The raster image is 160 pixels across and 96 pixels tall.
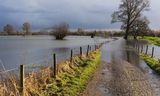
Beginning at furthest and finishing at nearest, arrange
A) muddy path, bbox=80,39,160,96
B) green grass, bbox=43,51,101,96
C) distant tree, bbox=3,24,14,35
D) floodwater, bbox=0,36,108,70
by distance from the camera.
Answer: distant tree, bbox=3,24,14,35 → floodwater, bbox=0,36,108,70 → muddy path, bbox=80,39,160,96 → green grass, bbox=43,51,101,96

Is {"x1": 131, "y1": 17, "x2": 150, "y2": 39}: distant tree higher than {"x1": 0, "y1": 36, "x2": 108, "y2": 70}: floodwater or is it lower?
higher

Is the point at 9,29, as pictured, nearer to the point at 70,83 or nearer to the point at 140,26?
the point at 140,26

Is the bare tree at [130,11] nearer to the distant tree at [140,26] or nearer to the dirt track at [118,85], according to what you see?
the distant tree at [140,26]

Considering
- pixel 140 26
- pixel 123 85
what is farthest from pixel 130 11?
pixel 123 85

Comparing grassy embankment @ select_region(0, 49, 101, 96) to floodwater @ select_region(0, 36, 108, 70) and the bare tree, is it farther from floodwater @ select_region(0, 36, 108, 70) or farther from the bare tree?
the bare tree

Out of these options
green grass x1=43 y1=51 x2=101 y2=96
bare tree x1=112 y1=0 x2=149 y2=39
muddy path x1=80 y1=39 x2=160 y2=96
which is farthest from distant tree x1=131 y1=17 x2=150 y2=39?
green grass x1=43 y1=51 x2=101 y2=96

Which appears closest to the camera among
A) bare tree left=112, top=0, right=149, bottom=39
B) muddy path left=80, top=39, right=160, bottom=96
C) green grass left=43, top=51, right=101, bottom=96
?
green grass left=43, top=51, right=101, bottom=96

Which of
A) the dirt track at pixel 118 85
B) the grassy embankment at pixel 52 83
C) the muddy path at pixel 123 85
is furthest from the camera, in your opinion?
the muddy path at pixel 123 85

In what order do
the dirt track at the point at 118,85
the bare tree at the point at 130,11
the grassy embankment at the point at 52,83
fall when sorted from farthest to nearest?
the bare tree at the point at 130,11
the dirt track at the point at 118,85
the grassy embankment at the point at 52,83

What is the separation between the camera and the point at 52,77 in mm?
16953

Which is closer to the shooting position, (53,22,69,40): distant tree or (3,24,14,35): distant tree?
(53,22,69,40): distant tree

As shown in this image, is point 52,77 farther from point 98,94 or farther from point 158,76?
point 158,76

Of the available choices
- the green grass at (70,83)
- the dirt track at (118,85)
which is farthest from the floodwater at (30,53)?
the dirt track at (118,85)

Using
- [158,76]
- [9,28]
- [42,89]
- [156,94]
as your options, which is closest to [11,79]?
[42,89]
